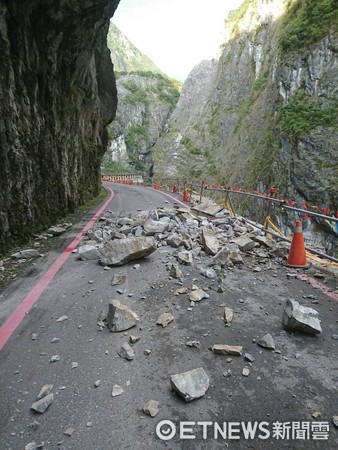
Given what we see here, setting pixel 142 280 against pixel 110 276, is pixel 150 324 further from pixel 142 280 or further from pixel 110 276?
pixel 110 276

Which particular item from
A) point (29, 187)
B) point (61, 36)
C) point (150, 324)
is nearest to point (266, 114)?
point (61, 36)

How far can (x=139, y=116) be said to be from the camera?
90.8 m

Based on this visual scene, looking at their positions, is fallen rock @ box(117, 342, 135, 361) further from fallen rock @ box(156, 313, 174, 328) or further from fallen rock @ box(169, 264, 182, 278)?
fallen rock @ box(169, 264, 182, 278)

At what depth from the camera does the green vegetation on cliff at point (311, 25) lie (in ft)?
77.3

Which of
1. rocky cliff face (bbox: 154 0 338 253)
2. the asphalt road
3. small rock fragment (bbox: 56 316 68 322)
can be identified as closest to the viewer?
the asphalt road

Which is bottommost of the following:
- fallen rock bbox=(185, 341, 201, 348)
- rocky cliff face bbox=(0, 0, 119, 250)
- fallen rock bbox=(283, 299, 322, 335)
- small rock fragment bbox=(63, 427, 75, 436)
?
small rock fragment bbox=(63, 427, 75, 436)

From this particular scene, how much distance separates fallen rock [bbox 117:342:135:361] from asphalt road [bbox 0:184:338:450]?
0.04m

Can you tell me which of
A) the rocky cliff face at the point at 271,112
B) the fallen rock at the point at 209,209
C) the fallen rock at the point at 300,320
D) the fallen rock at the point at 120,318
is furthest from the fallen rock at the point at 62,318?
the rocky cliff face at the point at 271,112

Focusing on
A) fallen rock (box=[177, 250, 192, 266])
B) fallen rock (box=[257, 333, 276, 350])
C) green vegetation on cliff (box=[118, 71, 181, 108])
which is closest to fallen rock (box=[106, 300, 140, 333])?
fallen rock (box=[257, 333, 276, 350])

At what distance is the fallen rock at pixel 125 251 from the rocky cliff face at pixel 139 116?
238ft

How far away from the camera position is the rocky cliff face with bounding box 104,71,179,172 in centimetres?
8238

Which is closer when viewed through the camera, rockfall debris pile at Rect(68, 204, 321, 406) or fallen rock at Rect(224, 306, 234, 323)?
rockfall debris pile at Rect(68, 204, 321, 406)

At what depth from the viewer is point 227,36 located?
5644 centimetres

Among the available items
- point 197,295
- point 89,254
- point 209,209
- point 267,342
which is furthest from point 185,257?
point 209,209
